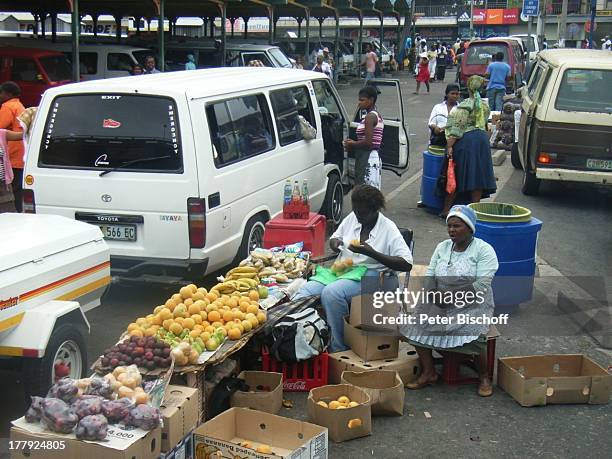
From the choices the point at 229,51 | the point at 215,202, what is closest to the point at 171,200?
the point at 215,202

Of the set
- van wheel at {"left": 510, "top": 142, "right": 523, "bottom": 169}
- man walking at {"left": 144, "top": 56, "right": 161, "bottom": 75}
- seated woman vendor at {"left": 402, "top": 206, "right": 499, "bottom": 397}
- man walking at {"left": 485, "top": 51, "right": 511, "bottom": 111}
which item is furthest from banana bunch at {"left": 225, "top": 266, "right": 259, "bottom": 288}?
man walking at {"left": 485, "top": 51, "right": 511, "bottom": 111}

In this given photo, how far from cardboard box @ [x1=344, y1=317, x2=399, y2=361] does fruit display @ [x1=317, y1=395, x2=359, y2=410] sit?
0.58 m

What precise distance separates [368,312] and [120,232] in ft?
Result: 7.91

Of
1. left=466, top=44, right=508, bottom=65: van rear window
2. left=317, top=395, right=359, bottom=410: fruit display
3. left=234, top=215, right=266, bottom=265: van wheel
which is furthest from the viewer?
left=466, top=44, right=508, bottom=65: van rear window

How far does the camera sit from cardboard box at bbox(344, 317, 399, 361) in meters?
5.89

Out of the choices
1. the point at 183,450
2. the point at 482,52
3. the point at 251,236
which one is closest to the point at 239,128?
the point at 251,236

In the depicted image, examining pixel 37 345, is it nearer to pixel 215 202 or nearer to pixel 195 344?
Result: pixel 195 344

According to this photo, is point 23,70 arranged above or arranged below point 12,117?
above

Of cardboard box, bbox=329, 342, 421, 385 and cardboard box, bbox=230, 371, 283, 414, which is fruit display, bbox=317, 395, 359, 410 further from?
cardboard box, bbox=329, 342, 421, 385

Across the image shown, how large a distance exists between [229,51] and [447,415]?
18.1 meters

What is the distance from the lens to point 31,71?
16938 mm

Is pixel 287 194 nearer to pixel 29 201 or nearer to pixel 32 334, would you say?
pixel 29 201

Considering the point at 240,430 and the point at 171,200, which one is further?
the point at 171,200

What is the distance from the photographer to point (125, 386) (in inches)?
178
